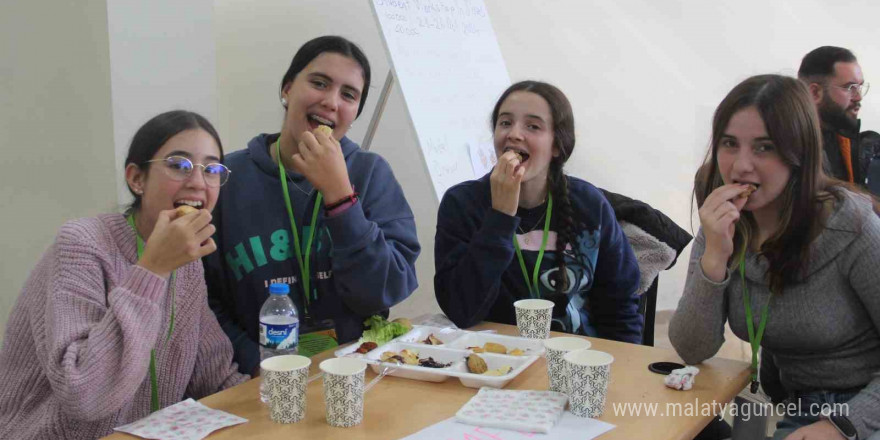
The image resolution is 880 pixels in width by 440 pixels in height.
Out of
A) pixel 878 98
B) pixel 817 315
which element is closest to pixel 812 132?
pixel 817 315

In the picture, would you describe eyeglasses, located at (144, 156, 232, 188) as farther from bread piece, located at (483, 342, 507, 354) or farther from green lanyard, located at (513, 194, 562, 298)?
green lanyard, located at (513, 194, 562, 298)

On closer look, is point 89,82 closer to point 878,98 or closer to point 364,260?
point 364,260

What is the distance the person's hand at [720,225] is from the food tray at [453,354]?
435mm

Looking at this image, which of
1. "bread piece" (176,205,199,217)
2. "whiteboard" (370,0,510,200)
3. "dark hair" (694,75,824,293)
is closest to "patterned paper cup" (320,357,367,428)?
"bread piece" (176,205,199,217)

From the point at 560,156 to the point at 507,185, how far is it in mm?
395

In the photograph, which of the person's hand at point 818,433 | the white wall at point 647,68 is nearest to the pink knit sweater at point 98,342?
the person's hand at point 818,433

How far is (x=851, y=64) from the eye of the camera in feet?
11.8

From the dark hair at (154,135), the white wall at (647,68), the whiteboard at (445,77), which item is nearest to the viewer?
the dark hair at (154,135)

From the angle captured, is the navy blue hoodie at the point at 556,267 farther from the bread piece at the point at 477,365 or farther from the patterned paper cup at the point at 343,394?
the patterned paper cup at the point at 343,394

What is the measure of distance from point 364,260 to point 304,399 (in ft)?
1.56

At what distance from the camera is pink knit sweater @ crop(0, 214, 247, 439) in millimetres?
1276

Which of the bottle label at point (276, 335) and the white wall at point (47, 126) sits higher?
the white wall at point (47, 126)

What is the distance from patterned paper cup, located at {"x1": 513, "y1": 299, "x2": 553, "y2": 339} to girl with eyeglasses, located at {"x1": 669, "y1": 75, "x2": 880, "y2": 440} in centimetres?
29

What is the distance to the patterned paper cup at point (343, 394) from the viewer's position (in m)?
1.24
